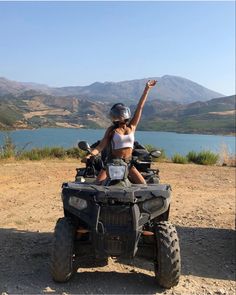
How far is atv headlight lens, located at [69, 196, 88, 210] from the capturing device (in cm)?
504

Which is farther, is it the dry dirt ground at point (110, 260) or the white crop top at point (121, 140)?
the white crop top at point (121, 140)

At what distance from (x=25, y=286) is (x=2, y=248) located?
1.44 m

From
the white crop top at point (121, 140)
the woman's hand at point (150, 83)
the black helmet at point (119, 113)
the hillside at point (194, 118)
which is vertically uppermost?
the woman's hand at point (150, 83)

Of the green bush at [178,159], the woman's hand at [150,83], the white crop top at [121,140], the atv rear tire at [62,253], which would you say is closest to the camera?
the atv rear tire at [62,253]

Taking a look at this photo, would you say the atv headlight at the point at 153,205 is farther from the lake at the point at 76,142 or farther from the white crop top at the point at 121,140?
the lake at the point at 76,142

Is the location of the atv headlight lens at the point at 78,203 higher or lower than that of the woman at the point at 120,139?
lower

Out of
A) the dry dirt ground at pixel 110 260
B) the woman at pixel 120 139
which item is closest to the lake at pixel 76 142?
the dry dirt ground at pixel 110 260

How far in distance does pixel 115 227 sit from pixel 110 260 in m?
1.33

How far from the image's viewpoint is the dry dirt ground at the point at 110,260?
17.3 feet

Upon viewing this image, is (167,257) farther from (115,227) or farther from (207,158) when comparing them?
(207,158)

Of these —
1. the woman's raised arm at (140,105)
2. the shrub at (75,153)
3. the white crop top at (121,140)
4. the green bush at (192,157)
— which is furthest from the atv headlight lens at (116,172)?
the green bush at (192,157)

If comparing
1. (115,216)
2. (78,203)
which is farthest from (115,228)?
(78,203)

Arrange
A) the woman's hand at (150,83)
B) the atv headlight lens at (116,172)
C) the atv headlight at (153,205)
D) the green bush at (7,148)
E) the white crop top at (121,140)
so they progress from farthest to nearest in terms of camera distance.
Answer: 1. the green bush at (7,148)
2. the woman's hand at (150,83)
3. the white crop top at (121,140)
4. the atv headlight lens at (116,172)
5. the atv headlight at (153,205)

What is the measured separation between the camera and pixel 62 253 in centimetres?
496
